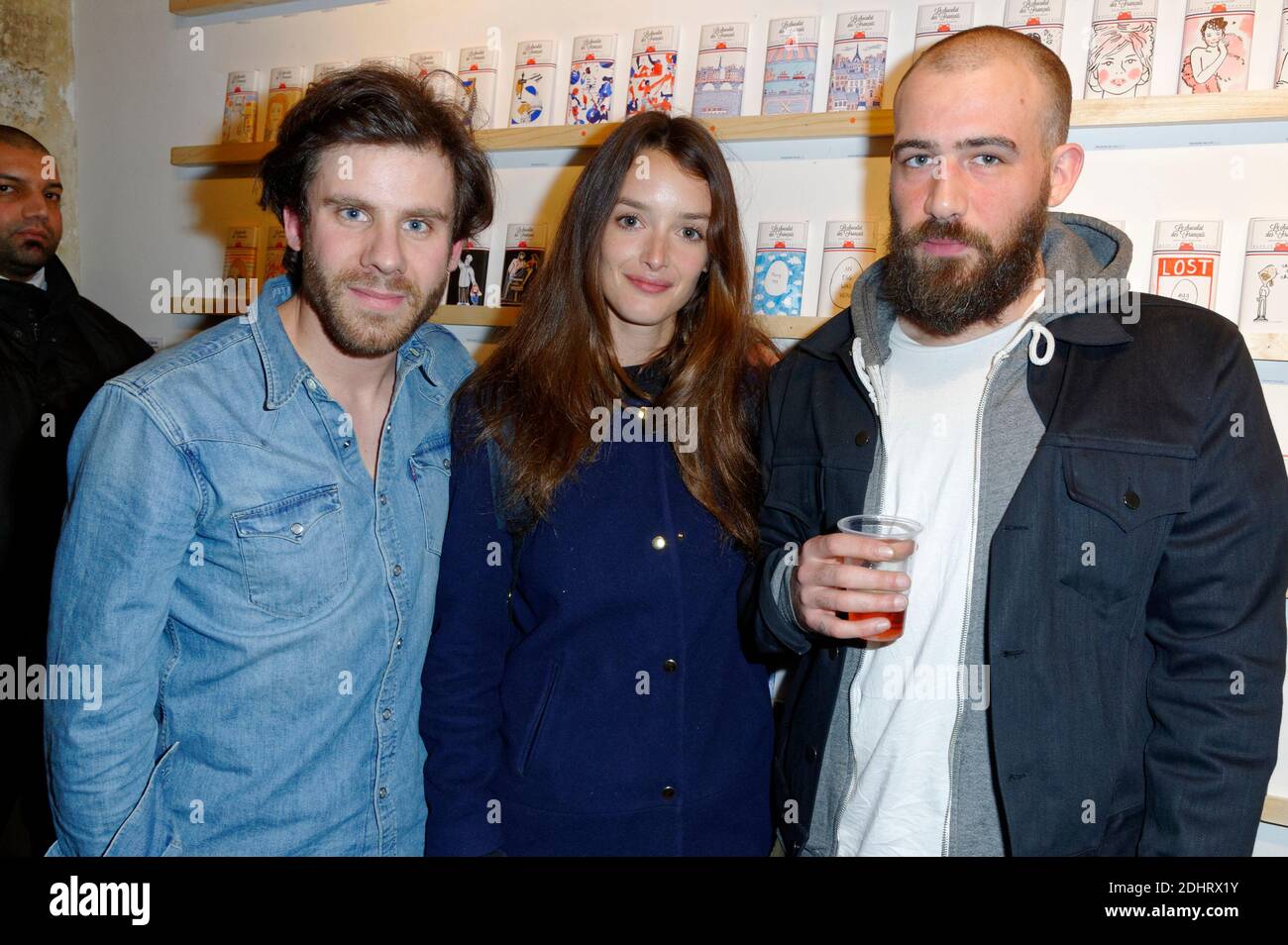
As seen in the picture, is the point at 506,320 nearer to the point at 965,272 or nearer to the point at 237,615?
the point at 237,615

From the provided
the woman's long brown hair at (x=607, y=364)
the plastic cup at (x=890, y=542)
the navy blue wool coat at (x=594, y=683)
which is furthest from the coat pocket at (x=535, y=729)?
the plastic cup at (x=890, y=542)

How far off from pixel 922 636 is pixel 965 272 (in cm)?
66

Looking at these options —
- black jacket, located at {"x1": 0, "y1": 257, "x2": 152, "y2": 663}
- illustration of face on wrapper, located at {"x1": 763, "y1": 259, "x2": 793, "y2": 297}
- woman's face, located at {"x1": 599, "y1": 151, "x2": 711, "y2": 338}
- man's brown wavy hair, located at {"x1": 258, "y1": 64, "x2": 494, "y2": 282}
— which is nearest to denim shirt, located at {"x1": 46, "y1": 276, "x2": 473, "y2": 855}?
man's brown wavy hair, located at {"x1": 258, "y1": 64, "x2": 494, "y2": 282}

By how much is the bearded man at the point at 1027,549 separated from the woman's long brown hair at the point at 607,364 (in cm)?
26

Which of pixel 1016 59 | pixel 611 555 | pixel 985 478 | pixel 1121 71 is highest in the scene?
pixel 1121 71

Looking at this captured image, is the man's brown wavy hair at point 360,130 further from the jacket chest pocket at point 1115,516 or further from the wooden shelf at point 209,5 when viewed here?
the wooden shelf at point 209,5

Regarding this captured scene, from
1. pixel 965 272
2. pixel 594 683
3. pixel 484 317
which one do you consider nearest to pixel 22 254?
pixel 484 317

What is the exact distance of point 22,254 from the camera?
3.18 meters

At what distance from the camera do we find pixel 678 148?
2.04 m

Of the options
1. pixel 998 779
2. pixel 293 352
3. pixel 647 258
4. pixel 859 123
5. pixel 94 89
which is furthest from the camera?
pixel 94 89

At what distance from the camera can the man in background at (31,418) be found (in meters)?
2.93

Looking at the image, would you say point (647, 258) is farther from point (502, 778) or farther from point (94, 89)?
point (94, 89)
